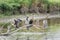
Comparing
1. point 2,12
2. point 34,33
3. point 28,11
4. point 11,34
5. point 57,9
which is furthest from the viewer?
point 57,9

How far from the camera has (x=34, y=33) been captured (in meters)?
22.5

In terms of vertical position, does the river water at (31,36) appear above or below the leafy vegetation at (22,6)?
above


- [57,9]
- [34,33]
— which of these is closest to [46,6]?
[57,9]

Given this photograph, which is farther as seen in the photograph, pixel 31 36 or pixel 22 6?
pixel 22 6

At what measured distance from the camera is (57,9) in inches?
1836

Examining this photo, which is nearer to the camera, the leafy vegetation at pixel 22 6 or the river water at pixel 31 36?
the river water at pixel 31 36

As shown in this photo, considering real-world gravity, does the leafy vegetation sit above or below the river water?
below

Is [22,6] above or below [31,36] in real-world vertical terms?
below

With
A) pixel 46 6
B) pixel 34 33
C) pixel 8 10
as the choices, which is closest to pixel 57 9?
pixel 46 6

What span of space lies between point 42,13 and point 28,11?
207cm

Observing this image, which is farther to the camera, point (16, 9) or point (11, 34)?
point (16, 9)

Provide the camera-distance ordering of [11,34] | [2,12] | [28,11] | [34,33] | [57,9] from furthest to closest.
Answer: [57,9] < [28,11] < [2,12] < [34,33] < [11,34]

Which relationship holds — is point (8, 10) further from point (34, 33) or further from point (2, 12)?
point (34, 33)

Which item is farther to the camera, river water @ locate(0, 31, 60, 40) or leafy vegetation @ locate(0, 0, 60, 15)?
leafy vegetation @ locate(0, 0, 60, 15)
